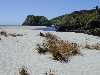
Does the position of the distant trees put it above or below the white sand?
above

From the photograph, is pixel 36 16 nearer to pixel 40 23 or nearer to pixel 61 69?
pixel 40 23

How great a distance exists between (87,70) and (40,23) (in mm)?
83751

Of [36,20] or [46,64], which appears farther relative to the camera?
[36,20]

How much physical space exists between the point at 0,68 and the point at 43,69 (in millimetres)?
1430

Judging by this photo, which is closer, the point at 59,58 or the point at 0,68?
the point at 0,68

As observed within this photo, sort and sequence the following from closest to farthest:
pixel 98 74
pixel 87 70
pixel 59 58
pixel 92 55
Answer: pixel 98 74, pixel 87 70, pixel 59 58, pixel 92 55

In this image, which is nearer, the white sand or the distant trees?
the white sand

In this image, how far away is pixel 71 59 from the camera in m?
11.4

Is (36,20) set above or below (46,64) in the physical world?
above

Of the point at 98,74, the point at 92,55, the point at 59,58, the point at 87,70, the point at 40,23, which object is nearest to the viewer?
the point at 98,74

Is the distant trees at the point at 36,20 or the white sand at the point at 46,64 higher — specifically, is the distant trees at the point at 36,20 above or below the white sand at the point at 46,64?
above

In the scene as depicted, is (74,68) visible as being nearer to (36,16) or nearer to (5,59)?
(5,59)

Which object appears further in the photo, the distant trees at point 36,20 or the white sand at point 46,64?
the distant trees at point 36,20

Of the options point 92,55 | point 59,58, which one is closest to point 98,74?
point 59,58
